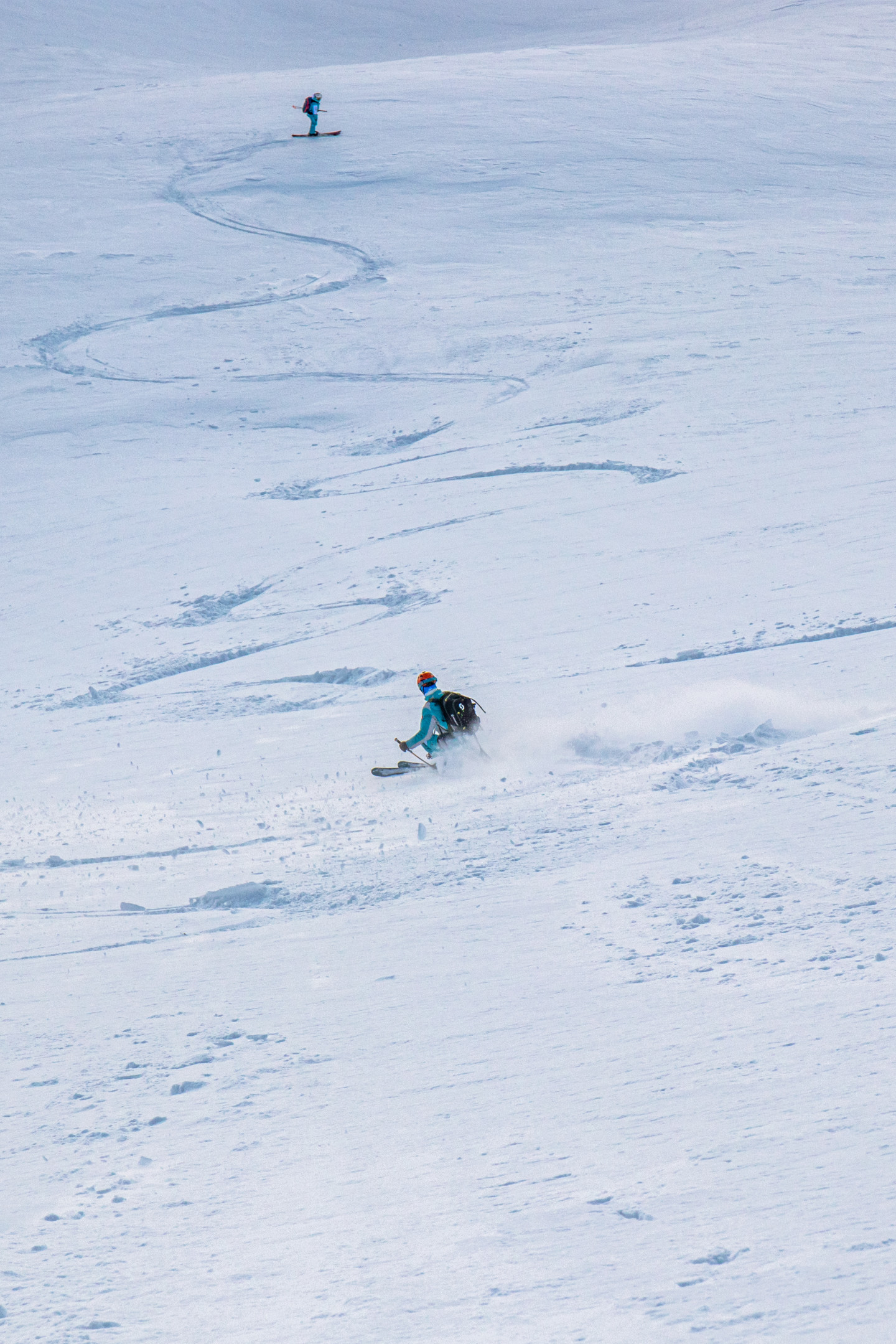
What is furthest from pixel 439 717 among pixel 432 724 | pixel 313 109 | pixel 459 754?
pixel 313 109

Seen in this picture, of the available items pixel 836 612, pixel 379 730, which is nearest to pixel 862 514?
pixel 836 612

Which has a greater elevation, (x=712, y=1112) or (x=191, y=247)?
(x=191, y=247)

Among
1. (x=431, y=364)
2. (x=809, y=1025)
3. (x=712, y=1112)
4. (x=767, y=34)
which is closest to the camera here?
(x=712, y=1112)

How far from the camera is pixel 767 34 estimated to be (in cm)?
3484

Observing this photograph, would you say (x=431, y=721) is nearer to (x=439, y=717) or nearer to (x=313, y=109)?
(x=439, y=717)

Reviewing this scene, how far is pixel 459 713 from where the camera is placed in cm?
806

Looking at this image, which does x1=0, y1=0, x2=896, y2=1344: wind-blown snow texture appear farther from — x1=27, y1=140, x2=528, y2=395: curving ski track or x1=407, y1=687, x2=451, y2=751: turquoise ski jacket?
x1=407, y1=687, x2=451, y2=751: turquoise ski jacket

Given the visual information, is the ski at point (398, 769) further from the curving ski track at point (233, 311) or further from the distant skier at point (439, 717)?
the curving ski track at point (233, 311)

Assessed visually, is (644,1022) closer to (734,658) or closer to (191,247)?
(734,658)

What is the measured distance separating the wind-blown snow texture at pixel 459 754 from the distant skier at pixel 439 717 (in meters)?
0.26

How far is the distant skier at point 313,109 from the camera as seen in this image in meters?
25.5

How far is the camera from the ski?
8.16m

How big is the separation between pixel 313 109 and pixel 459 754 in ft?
70.5

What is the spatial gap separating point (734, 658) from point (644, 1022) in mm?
4546
